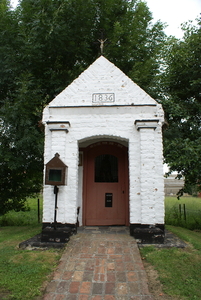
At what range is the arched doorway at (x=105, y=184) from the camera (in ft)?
22.5

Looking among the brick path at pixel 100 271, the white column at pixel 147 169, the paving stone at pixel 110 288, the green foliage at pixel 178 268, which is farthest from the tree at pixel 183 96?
the paving stone at pixel 110 288

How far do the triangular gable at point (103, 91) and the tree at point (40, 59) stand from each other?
2201 mm

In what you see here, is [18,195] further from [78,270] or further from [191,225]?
[191,225]

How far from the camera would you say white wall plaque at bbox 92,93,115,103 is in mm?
6188

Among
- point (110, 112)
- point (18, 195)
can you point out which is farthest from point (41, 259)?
point (18, 195)

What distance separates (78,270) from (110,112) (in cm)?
378

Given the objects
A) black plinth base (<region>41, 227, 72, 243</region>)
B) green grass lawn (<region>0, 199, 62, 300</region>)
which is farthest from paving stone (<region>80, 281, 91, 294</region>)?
black plinth base (<region>41, 227, 72, 243</region>)

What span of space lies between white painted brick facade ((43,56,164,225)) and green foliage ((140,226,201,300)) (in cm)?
86

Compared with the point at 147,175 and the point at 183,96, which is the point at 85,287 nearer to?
the point at 147,175

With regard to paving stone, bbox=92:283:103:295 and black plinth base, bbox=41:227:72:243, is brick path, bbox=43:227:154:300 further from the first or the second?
black plinth base, bbox=41:227:72:243

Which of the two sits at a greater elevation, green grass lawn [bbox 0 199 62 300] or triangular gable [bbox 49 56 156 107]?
triangular gable [bbox 49 56 156 107]

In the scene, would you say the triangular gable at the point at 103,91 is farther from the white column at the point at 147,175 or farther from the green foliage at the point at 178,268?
the green foliage at the point at 178,268

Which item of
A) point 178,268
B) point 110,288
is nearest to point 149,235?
point 178,268

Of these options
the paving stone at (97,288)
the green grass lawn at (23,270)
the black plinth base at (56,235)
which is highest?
the black plinth base at (56,235)
